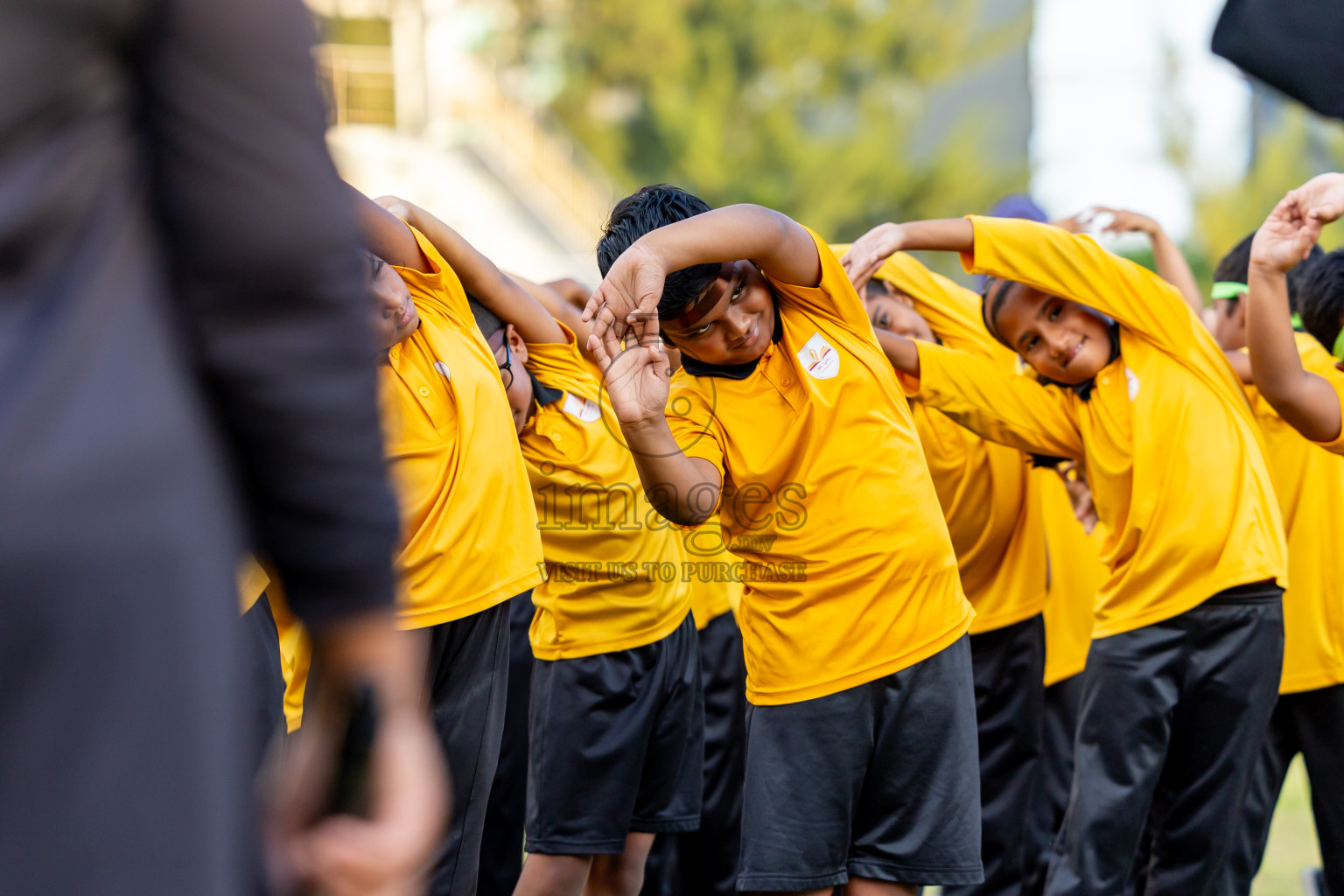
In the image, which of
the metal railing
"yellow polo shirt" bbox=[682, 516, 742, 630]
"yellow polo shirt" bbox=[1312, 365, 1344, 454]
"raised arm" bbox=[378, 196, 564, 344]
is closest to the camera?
"raised arm" bbox=[378, 196, 564, 344]

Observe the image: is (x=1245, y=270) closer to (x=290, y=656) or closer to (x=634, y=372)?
(x=634, y=372)

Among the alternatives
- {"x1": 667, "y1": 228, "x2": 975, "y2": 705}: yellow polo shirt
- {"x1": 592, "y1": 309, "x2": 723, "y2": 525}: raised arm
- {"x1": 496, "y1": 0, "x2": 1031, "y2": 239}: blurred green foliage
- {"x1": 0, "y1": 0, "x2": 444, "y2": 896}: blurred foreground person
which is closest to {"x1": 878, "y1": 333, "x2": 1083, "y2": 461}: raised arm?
{"x1": 667, "y1": 228, "x2": 975, "y2": 705}: yellow polo shirt

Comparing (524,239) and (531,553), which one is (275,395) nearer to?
(531,553)

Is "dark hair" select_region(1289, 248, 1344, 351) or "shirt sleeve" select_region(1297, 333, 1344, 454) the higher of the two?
"dark hair" select_region(1289, 248, 1344, 351)

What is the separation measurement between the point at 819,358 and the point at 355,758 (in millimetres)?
2114

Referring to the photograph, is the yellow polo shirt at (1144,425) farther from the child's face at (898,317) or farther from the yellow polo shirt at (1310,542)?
the child's face at (898,317)

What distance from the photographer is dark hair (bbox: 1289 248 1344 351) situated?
11.9 ft

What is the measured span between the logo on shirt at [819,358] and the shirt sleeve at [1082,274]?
1.85 ft

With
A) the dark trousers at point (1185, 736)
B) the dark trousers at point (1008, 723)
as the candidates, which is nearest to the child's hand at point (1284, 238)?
the dark trousers at point (1185, 736)

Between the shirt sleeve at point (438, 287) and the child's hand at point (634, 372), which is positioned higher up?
the shirt sleeve at point (438, 287)

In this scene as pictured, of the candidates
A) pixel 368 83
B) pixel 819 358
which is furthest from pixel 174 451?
pixel 368 83

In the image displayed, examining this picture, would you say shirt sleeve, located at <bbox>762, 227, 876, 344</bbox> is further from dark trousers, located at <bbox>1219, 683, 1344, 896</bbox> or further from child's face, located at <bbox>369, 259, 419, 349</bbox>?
dark trousers, located at <bbox>1219, 683, 1344, 896</bbox>

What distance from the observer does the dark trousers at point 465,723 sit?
2.78 meters

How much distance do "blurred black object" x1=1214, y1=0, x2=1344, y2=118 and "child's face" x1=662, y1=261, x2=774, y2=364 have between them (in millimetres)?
1122
